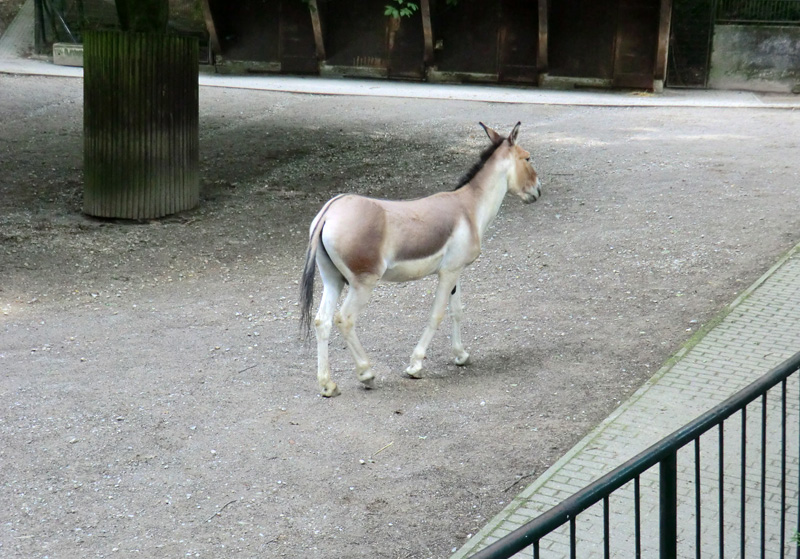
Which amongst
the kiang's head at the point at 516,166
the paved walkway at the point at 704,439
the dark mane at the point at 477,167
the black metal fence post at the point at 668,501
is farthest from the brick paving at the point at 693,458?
the dark mane at the point at 477,167

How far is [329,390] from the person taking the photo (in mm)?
6676

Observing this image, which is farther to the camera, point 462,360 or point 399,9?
point 399,9

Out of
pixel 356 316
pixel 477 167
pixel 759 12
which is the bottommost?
pixel 356 316

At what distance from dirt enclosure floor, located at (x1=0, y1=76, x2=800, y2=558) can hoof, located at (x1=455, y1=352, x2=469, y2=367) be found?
0.19 ft

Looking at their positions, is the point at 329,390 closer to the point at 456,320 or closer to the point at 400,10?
the point at 456,320

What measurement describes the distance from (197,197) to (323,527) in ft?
25.2

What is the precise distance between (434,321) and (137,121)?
5.68 metres

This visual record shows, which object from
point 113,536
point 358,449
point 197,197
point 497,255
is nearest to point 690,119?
point 497,255

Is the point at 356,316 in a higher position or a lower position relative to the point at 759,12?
lower

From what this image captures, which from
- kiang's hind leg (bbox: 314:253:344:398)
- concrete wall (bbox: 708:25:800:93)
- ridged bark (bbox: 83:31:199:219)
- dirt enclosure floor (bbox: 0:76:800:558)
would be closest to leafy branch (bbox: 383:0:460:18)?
dirt enclosure floor (bbox: 0:76:800:558)

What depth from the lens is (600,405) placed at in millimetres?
6527

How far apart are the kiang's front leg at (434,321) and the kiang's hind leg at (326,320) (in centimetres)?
64

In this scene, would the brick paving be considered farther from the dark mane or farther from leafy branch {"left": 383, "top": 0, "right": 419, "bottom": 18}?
leafy branch {"left": 383, "top": 0, "right": 419, "bottom": 18}

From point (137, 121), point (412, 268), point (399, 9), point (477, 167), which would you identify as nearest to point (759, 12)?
point (399, 9)
